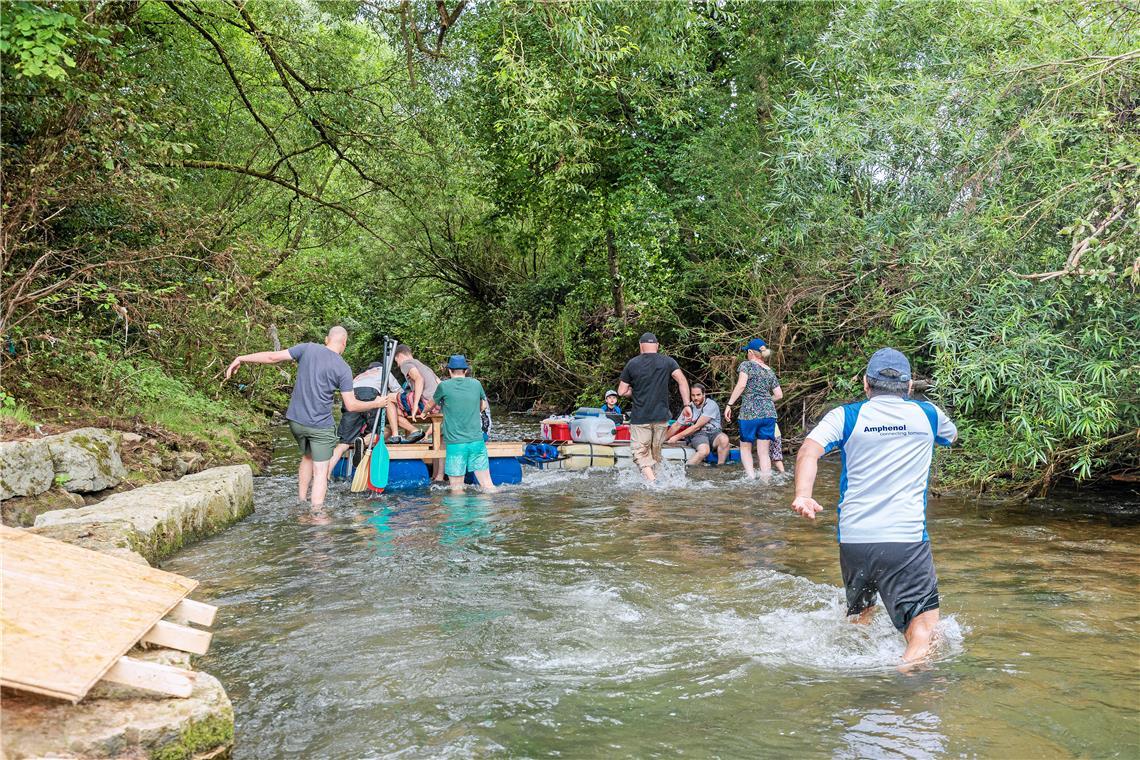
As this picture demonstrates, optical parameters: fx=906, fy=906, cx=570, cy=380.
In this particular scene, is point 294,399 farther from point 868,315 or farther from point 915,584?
point 868,315

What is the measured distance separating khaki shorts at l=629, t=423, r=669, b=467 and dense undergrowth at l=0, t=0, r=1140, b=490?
3.35 m

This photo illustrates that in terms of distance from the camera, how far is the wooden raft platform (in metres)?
12.0

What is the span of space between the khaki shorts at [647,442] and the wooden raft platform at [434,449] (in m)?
1.62

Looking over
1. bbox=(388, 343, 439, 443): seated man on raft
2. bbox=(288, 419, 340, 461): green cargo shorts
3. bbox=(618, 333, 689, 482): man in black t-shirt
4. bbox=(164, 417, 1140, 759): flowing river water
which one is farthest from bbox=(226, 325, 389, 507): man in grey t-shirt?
bbox=(618, 333, 689, 482): man in black t-shirt

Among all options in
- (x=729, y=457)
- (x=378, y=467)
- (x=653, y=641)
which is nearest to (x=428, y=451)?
(x=378, y=467)

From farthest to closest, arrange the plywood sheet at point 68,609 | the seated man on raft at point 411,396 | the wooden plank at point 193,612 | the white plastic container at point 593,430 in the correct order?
the white plastic container at point 593,430, the seated man on raft at point 411,396, the wooden plank at point 193,612, the plywood sheet at point 68,609

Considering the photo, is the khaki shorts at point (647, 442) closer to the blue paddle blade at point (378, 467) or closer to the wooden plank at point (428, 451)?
the wooden plank at point (428, 451)

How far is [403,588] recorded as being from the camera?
7.09 meters

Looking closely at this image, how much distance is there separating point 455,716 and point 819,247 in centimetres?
1101

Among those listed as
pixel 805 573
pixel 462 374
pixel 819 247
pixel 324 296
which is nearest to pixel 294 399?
pixel 462 374

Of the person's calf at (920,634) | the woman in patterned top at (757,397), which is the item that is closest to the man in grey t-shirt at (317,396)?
the woman in patterned top at (757,397)

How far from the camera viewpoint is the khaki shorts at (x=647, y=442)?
12305 mm

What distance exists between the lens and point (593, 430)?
548 inches

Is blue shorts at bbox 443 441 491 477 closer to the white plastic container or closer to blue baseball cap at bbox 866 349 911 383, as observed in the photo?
the white plastic container
